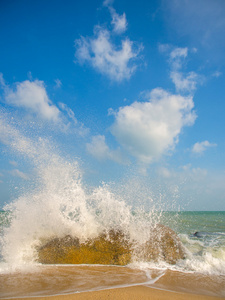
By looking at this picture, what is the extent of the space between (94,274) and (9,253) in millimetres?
2805

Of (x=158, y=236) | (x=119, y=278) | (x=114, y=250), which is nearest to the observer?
(x=119, y=278)

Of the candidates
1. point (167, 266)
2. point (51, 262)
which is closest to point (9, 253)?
point (51, 262)

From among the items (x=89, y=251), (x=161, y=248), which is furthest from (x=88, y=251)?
(x=161, y=248)

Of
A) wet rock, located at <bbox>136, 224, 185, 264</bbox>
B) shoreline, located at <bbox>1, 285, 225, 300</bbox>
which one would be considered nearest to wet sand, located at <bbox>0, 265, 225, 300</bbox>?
shoreline, located at <bbox>1, 285, 225, 300</bbox>

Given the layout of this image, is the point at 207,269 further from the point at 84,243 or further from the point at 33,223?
the point at 33,223

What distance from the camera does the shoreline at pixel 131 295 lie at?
103 inches

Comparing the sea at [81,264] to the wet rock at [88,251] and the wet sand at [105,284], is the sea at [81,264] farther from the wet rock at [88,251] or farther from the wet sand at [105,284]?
the wet rock at [88,251]

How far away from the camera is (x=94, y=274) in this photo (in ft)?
12.7

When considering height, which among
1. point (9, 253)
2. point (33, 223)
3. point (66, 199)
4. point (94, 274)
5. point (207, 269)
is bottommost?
point (207, 269)

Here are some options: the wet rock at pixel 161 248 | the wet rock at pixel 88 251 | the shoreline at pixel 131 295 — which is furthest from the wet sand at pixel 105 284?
the wet rock at pixel 161 248

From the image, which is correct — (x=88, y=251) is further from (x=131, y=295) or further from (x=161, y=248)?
(x=131, y=295)

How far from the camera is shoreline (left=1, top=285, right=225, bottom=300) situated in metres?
2.61

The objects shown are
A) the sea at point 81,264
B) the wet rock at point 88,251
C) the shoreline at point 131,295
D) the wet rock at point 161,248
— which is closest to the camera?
the shoreline at point 131,295

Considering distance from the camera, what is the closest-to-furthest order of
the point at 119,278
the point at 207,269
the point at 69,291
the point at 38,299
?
the point at 38,299 → the point at 69,291 → the point at 119,278 → the point at 207,269
